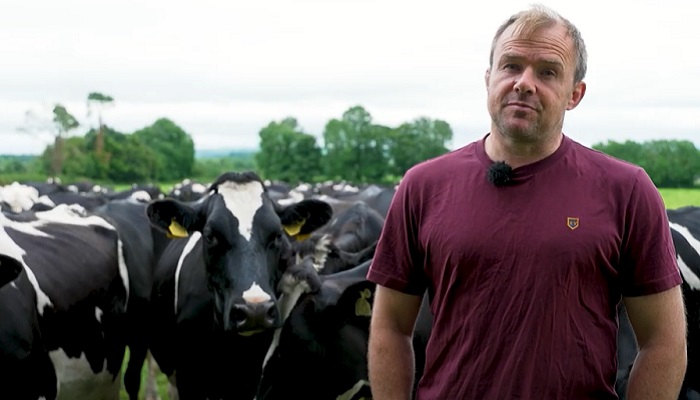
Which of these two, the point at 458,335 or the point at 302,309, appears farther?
the point at 302,309

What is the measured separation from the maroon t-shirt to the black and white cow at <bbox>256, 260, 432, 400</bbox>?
247 cm

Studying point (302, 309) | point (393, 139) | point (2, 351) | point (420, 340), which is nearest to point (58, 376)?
point (2, 351)

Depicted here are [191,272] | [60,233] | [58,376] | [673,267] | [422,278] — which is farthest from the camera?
[60,233]

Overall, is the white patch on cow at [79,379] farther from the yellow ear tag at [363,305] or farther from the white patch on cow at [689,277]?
the white patch on cow at [689,277]

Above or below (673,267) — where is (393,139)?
below

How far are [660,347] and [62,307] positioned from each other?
14.4 feet

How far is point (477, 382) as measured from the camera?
2.38 m

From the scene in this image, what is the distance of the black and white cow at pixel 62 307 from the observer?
184 inches

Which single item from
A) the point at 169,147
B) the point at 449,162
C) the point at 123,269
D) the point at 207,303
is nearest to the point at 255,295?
the point at 207,303

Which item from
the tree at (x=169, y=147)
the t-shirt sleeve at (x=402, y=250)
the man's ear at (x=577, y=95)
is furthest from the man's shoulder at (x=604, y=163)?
the tree at (x=169, y=147)

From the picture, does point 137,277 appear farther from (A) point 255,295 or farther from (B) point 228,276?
(A) point 255,295

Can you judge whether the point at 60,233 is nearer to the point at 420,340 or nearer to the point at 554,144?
the point at 420,340

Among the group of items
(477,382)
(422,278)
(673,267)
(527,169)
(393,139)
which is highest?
(527,169)

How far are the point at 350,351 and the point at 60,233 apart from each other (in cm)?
291
